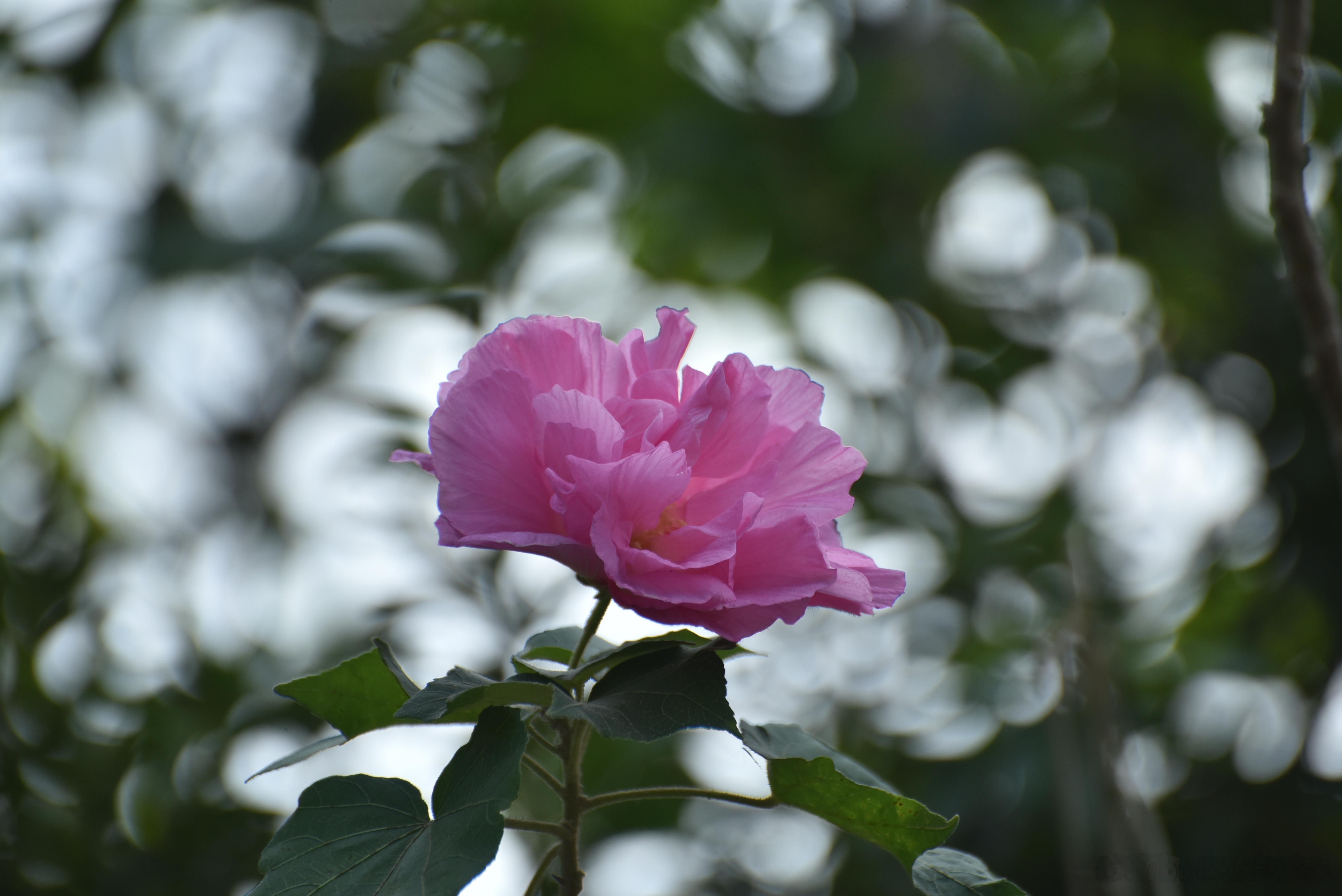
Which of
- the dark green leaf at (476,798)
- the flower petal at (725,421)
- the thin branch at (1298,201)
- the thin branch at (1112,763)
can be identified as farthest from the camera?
the thin branch at (1112,763)

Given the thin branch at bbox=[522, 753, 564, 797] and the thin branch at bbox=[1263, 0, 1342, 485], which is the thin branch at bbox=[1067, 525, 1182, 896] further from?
the thin branch at bbox=[522, 753, 564, 797]

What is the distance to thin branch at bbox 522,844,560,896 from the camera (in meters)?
0.60

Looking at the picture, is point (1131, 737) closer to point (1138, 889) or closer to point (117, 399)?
point (1138, 889)

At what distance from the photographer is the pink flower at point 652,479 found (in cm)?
56

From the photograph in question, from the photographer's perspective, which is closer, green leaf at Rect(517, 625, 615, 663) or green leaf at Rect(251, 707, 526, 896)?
green leaf at Rect(251, 707, 526, 896)

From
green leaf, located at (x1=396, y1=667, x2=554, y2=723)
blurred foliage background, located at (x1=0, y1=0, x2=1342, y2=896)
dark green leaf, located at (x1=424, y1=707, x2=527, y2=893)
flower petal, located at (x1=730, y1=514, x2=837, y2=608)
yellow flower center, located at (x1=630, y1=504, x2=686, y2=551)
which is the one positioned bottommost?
blurred foliage background, located at (x1=0, y1=0, x2=1342, y2=896)

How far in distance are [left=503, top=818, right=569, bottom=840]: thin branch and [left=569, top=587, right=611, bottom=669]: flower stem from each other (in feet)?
0.28

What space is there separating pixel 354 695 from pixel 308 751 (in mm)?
44

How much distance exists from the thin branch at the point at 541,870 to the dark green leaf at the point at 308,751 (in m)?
0.14

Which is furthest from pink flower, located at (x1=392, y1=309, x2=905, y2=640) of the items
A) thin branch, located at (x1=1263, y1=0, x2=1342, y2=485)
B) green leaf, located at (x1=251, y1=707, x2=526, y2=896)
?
thin branch, located at (x1=1263, y1=0, x2=1342, y2=485)

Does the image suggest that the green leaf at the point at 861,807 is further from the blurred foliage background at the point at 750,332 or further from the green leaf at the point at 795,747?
the blurred foliage background at the point at 750,332

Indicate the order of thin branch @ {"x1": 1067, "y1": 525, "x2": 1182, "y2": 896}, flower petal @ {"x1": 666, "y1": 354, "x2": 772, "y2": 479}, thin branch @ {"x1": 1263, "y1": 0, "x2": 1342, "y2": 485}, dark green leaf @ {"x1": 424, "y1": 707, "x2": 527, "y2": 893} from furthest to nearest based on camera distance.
Answer: thin branch @ {"x1": 1067, "y1": 525, "x2": 1182, "y2": 896} < thin branch @ {"x1": 1263, "y1": 0, "x2": 1342, "y2": 485} < flower petal @ {"x1": 666, "y1": 354, "x2": 772, "y2": 479} < dark green leaf @ {"x1": 424, "y1": 707, "x2": 527, "y2": 893}

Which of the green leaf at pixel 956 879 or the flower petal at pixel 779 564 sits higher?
the flower petal at pixel 779 564

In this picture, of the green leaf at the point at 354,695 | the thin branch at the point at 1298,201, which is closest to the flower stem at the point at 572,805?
the green leaf at the point at 354,695
